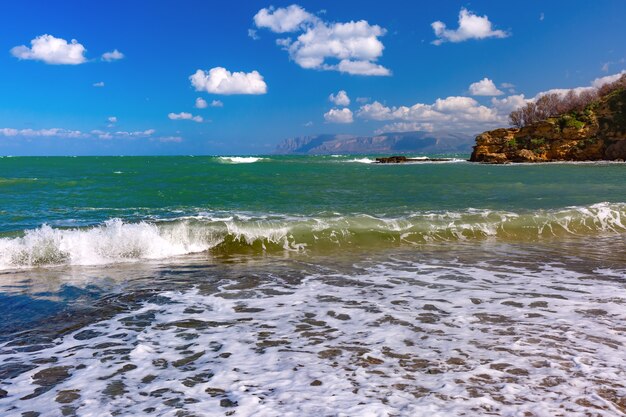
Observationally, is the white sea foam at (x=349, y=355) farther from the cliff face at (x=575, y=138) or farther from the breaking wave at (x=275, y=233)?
the cliff face at (x=575, y=138)

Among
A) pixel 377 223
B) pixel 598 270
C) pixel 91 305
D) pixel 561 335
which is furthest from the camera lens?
pixel 377 223

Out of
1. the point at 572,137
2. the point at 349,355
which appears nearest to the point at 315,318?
the point at 349,355

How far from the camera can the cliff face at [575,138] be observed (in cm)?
5538

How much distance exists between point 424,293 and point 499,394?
11.1ft

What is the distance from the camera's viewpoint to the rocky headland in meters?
55.5

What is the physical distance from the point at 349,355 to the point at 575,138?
63343 mm

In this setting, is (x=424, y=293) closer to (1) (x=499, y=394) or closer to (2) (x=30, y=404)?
(1) (x=499, y=394)

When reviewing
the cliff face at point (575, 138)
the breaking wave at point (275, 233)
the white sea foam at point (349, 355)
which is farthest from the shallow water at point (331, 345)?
the cliff face at point (575, 138)

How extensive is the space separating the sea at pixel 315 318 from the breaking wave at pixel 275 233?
0.06 meters

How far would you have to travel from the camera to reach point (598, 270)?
327 inches

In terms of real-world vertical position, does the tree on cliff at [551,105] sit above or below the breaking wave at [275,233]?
above

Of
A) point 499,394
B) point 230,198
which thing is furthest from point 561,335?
point 230,198

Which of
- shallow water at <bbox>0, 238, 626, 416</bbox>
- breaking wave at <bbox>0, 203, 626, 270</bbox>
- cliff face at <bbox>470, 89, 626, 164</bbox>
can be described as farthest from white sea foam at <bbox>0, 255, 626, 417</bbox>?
cliff face at <bbox>470, 89, 626, 164</bbox>

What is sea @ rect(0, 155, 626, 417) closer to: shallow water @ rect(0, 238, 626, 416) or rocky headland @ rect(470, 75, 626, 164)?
shallow water @ rect(0, 238, 626, 416)
